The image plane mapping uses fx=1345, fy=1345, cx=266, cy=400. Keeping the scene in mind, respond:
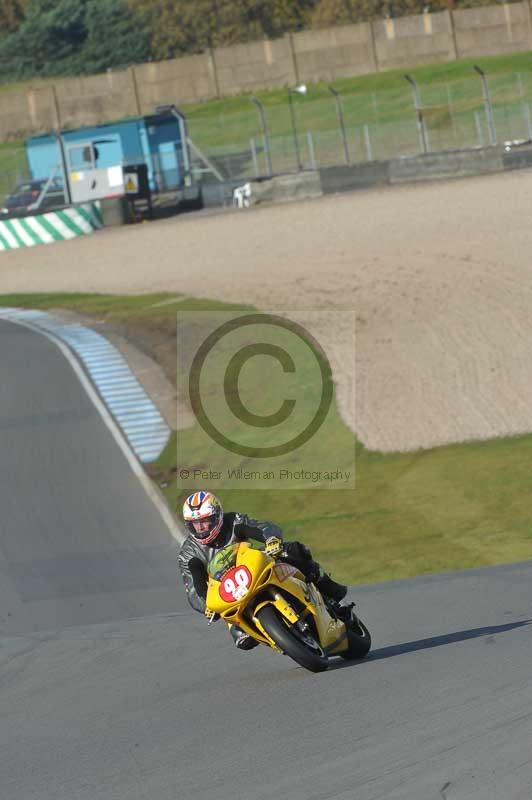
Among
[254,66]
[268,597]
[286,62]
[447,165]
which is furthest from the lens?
[254,66]

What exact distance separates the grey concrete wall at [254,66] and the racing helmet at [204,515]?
6435 centimetres

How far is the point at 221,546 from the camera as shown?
8.38m

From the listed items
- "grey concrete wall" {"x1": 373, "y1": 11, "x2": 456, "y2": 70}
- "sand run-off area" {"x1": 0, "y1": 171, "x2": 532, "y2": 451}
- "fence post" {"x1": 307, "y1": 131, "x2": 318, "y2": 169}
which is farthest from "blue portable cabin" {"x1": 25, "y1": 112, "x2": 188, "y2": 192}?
"grey concrete wall" {"x1": 373, "y1": 11, "x2": 456, "y2": 70}

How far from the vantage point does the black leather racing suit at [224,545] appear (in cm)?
834

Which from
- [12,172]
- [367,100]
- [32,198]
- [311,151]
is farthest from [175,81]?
[311,151]

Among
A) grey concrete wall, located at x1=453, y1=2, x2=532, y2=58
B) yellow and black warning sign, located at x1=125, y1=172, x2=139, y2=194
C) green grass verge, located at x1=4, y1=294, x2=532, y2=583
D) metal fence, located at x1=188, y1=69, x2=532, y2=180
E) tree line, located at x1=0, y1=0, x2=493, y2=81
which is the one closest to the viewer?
green grass verge, located at x1=4, y1=294, x2=532, y2=583

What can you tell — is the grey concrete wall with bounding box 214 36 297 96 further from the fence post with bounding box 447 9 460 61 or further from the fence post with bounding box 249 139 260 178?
the fence post with bounding box 249 139 260 178

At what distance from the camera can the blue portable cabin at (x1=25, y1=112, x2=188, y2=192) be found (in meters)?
50.1

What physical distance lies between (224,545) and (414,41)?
65525 mm

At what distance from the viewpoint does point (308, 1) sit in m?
90.7

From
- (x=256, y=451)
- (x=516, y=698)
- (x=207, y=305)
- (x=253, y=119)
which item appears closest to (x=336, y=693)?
(x=516, y=698)

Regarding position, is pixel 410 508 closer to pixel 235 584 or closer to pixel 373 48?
pixel 235 584

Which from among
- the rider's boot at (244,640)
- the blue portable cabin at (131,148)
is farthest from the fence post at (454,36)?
the rider's boot at (244,640)

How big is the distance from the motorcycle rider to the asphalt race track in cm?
50
